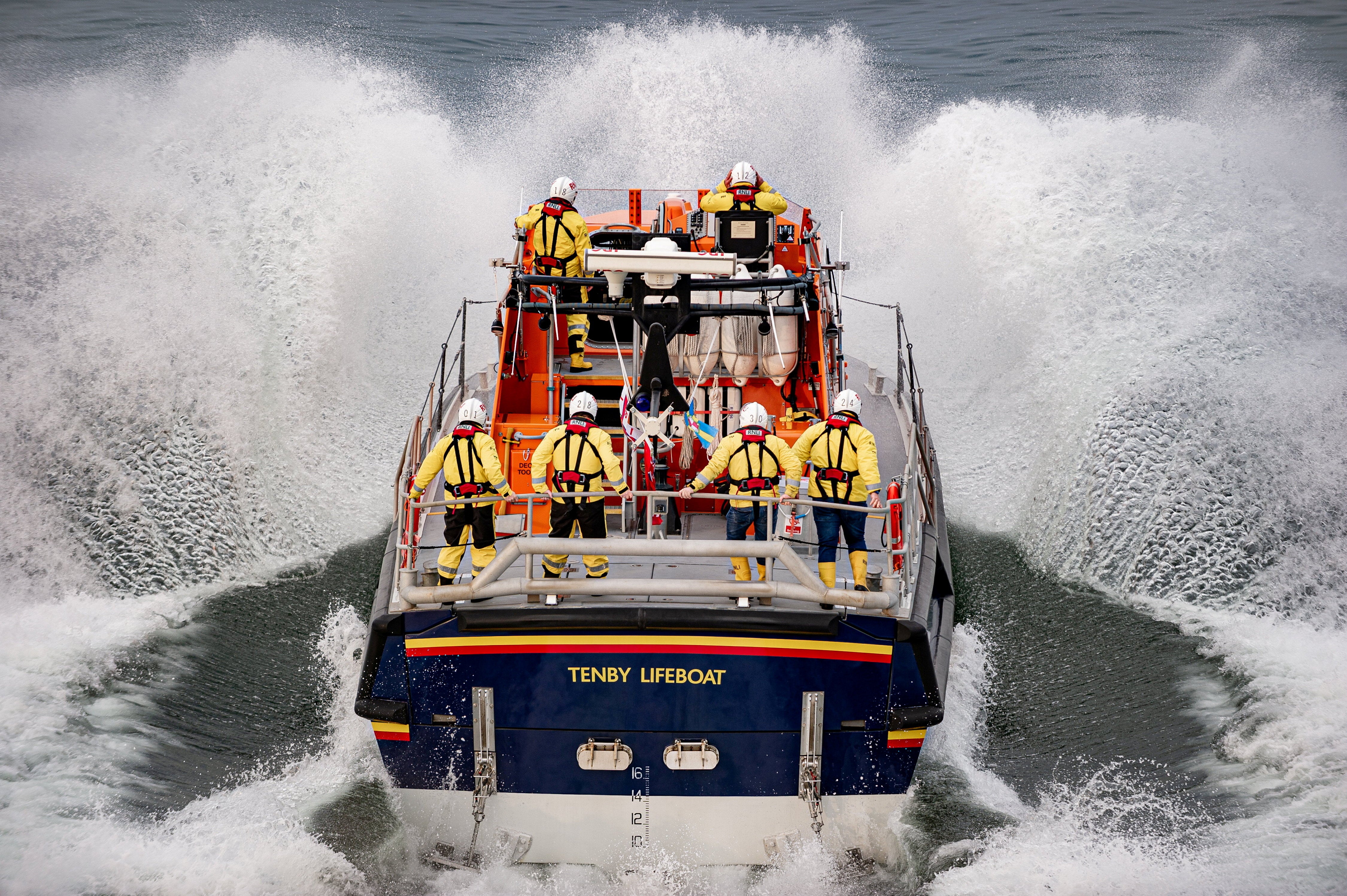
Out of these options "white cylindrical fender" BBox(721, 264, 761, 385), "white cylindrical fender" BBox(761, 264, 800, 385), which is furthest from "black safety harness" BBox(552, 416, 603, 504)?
"white cylindrical fender" BBox(761, 264, 800, 385)

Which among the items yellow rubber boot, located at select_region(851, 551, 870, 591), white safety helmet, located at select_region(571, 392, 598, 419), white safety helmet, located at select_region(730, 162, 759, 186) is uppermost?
A: white safety helmet, located at select_region(730, 162, 759, 186)

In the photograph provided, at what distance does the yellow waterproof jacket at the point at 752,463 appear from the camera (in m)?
6.23

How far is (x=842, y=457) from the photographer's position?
6281 mm

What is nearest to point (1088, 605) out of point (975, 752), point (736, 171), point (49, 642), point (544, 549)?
point (975, 752)

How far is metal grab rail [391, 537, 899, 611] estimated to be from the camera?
5492mm

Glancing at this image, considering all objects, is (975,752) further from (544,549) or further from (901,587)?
(544,549)

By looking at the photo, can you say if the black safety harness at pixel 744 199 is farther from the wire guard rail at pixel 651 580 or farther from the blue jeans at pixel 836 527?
the wire guard rail at pixel 651 580

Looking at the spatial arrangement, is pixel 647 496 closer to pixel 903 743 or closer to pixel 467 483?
pixel 467 483

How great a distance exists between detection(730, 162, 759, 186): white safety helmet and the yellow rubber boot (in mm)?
3141

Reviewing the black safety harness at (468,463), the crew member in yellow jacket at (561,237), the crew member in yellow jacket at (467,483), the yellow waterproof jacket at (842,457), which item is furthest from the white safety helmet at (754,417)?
the crew member in yellow jacket at (561,237)

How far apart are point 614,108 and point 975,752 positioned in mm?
12540

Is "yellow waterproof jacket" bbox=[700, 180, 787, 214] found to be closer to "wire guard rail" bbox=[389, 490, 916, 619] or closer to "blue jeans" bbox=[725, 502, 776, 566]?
"blue jeans" bbox=[725, 502, 776, 566]

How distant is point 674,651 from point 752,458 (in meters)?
1.09

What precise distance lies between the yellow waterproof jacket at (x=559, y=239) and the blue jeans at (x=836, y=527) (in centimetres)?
278
